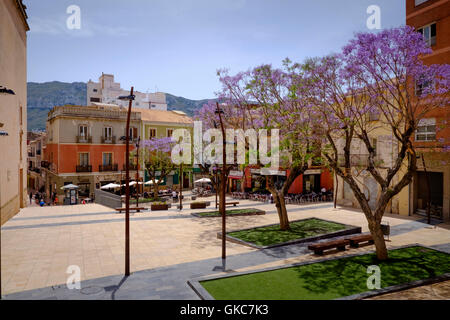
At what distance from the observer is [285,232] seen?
1748 cm

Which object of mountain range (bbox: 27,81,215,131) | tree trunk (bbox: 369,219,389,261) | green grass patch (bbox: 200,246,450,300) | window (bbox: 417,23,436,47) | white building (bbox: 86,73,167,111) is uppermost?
mountain range (bbox: 27,81,215,131)

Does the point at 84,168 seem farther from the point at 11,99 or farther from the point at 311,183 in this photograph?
the point at 311,183

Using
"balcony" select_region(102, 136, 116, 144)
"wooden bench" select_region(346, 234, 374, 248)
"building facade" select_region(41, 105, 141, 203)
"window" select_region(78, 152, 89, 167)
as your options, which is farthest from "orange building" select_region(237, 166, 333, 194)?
"wooden bench" select_region(346, 234, 374, 248)

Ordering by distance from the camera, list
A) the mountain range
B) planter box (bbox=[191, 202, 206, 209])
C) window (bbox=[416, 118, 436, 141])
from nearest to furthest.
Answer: window (bbox=[416, 118, 436, 141]) → planter box (bbox=[191, 202, 206, 209]) → the mountain range

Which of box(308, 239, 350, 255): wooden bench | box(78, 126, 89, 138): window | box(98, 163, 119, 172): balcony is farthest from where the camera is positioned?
box(98, 163, 119, 172): balcony

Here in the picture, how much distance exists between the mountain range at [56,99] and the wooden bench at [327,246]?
13565 cm

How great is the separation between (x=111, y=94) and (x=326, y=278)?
7689 centimetres

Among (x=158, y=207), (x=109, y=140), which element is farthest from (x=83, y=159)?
(x=158, y=207)

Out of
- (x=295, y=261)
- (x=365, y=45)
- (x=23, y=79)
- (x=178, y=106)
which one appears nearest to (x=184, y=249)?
(x=295, y=261)

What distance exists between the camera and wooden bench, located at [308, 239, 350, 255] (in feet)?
44.2

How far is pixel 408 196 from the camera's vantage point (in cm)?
2350

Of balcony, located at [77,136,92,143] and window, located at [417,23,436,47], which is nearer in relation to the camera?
window, located at [417,23,436,47]

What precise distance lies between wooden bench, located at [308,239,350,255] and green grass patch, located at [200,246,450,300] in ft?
3.43

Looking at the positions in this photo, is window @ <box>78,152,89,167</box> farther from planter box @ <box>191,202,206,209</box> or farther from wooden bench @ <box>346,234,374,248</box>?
wooden bench @ <box>346,234,374,248</box>
